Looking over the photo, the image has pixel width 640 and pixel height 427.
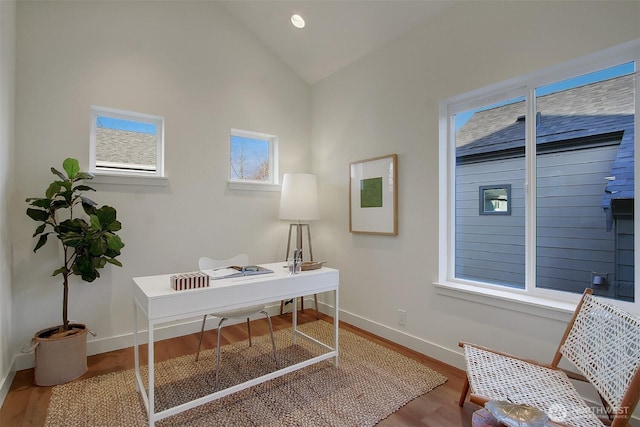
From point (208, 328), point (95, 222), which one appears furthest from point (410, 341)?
point (95, 222)

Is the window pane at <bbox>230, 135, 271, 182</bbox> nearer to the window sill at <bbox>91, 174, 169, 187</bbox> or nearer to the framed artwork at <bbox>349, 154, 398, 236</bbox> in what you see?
the window sill at <bbox>91, 174, 169, 187</bbox>

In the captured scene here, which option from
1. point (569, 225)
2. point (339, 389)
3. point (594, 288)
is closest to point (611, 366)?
point (594, 288)

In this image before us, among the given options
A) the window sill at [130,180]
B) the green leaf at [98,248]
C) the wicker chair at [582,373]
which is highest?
the window sill at [130,180]

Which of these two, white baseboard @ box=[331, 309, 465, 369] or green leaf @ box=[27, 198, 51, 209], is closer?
green leaf @ box=[27, 198, 51, 209]

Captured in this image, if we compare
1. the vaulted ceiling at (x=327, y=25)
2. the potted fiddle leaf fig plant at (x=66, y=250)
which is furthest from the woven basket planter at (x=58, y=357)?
the vaulted ceiling at (x=327, y=25)

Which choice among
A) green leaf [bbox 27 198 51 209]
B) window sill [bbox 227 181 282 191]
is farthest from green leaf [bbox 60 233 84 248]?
window sill [bbox 227 181 282 191]

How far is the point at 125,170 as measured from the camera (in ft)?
9.69

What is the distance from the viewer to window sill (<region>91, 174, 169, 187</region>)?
2.72m

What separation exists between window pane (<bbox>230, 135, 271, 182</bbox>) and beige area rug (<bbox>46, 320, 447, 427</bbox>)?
6.17 feet

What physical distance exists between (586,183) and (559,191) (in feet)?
0.48

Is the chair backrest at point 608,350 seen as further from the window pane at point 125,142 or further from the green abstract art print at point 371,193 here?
the window pane at point 125,142

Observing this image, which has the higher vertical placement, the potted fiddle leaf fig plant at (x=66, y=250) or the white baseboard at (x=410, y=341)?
the potted fiddle leaf fig plant at (x=66, y=250)

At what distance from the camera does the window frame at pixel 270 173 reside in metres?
3.46

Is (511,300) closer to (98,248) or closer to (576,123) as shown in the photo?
(576,123)
